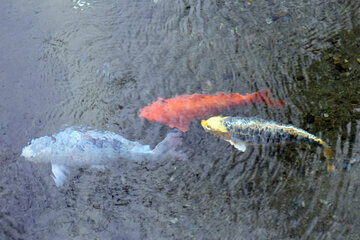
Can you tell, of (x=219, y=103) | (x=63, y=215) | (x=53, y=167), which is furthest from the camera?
(x=219, y=103)

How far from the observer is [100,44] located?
17.8 feet

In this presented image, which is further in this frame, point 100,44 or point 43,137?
point 100,44

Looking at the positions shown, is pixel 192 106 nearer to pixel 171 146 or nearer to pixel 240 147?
pixel 171 146

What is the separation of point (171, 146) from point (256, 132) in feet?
3.25

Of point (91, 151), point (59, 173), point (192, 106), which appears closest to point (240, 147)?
point (192, 106)

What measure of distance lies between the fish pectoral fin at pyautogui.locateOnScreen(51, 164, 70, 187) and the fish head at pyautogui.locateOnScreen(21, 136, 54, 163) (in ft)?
0.63

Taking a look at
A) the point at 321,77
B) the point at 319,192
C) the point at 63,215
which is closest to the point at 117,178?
the point at 63,215

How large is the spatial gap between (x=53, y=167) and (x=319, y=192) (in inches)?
116

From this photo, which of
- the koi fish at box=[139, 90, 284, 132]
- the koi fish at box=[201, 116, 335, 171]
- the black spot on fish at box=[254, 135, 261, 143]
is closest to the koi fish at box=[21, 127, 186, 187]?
the koi fish at box=[139, 90, 284, 132]

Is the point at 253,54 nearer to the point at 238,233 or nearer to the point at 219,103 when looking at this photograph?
the point at 219,103

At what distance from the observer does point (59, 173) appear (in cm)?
426

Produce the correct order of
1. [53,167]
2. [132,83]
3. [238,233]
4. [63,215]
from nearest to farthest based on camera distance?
[238,233] < [63,215] < [53,167] < [132,83]

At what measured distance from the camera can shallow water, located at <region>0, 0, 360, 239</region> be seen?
3830 millimetres

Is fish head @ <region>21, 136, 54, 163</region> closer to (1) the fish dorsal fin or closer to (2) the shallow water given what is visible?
(2) the shallow water
